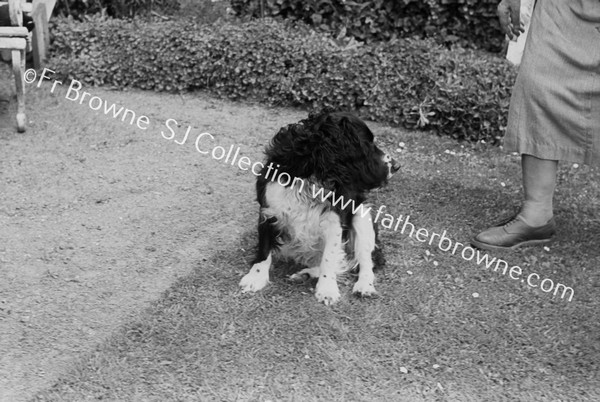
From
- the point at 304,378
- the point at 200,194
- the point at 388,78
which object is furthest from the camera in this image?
the point at 388,78

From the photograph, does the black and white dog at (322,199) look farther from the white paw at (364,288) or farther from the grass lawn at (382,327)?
the grass lawn at (382,327)

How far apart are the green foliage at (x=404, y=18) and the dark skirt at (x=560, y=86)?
363cm

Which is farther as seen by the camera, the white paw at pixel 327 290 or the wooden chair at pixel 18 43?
the wooden chair at pixel 18 43

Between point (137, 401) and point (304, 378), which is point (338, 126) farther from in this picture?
point (137, 401)

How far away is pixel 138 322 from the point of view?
133 inches

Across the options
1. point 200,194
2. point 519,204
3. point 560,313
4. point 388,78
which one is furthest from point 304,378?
point 388,78

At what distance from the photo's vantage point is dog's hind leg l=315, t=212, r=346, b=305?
3.61m

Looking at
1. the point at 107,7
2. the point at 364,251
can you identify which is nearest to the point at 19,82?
the point at 107,7

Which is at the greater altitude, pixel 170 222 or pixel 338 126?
pixel 338 126

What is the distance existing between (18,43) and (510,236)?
387 centimetres

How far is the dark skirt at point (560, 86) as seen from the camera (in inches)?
153

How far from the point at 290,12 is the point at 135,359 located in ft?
17.9

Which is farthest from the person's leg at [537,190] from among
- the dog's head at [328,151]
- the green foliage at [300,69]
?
the green foliage at [300,69]

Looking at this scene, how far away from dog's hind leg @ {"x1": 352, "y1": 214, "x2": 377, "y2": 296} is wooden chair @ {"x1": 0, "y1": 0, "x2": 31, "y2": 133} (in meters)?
3.21
